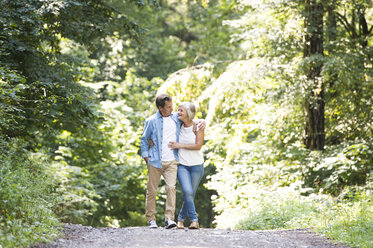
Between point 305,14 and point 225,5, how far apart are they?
6.41 metres

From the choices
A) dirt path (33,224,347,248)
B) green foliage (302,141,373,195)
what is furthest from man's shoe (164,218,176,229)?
green foliage (302,141,373,195)

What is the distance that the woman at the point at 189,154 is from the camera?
23.4 ft

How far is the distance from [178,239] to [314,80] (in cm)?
689

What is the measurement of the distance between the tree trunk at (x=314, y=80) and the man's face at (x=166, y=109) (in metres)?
4.96

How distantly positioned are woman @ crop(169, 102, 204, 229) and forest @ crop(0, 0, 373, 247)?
1819mm

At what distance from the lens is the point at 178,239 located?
19.1 feet

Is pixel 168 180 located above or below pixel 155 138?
below

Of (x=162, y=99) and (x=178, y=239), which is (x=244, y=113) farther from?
(x=178, y=239)

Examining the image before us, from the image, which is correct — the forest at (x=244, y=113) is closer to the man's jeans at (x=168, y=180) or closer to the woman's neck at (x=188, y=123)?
the man's jeans at (x=168, y=180)

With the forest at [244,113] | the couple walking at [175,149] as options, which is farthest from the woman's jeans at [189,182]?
the forest at [244,113]

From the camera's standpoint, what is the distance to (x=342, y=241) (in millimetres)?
6418

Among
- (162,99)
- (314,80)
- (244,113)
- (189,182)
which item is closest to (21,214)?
(189,182)

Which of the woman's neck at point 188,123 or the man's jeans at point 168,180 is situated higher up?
the woman's neck at point 188,123

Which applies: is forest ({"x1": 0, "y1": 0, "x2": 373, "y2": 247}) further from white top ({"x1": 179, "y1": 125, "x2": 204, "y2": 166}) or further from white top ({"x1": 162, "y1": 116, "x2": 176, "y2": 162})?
white top ({"x1": 179, "y1": 125, "x2": 204, "y2": 166})
